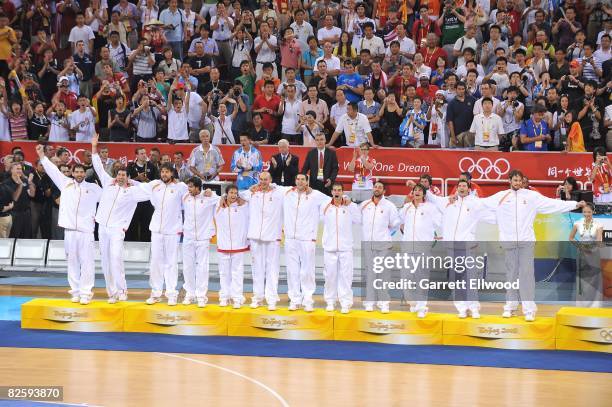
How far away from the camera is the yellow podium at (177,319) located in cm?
1878

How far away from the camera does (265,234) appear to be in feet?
62.0

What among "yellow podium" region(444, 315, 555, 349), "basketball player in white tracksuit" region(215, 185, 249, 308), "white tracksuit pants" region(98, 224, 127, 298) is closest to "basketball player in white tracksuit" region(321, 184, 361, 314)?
"basketball player in white tracksuit" region(215, 185, 249, 308)

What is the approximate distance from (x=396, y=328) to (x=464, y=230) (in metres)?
1.99

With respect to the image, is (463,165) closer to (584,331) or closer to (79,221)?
(584,331)

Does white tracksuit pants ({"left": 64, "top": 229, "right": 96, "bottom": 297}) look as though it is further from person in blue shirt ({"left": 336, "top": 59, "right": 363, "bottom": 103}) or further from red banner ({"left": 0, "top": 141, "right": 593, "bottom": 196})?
person in blue shirt ({"left": 336, "top": 59, "right": 363, "bottom": 103})

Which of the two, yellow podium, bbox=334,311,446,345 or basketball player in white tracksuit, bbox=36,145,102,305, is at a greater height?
basketball player in white tracksuit, bbox=36,145,102,305

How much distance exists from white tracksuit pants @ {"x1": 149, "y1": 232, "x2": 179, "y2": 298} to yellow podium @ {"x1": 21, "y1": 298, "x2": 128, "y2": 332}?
0.80 meters

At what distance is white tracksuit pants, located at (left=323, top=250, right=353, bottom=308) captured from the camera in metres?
18.6

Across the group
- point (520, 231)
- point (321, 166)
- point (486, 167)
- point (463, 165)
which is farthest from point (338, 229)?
point (486, 167)

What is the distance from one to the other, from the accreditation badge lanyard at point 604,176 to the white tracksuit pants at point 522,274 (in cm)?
344

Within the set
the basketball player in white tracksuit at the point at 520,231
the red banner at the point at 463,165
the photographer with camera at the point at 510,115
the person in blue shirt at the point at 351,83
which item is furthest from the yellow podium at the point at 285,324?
the person in blue shirt at the point at 351,83

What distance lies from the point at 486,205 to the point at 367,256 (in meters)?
2.19

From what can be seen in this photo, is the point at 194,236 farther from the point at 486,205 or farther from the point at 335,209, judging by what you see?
the point at 486,205

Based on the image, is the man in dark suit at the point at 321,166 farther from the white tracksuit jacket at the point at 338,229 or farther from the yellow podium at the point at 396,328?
the yellow podium at the point at 396,328
